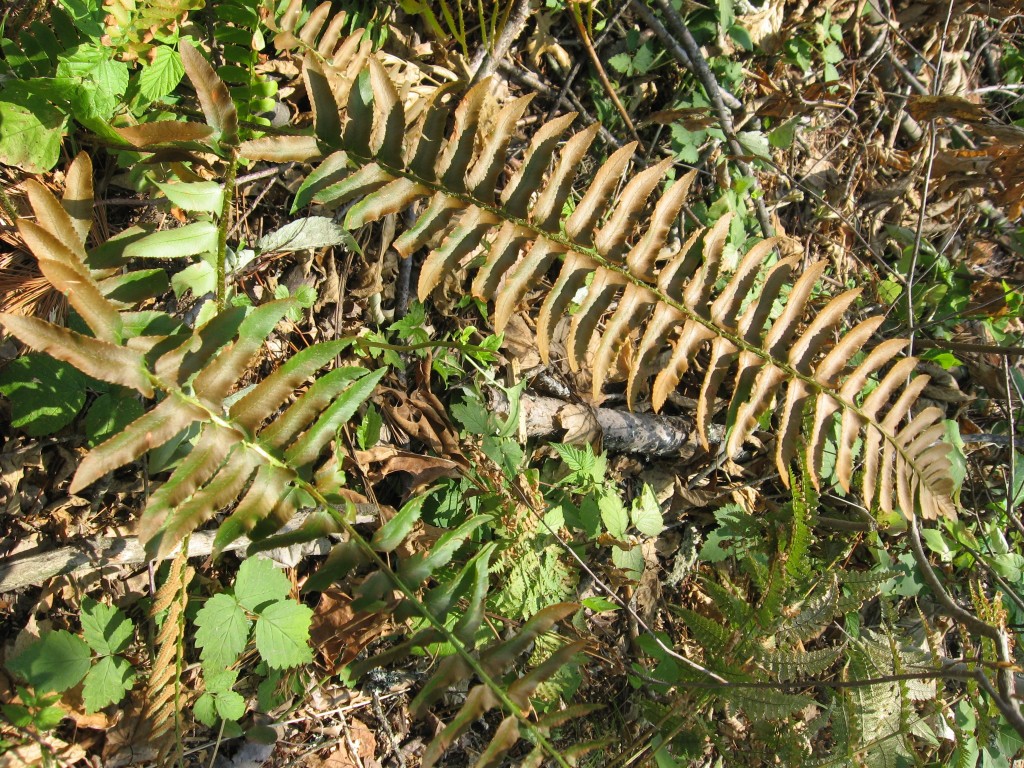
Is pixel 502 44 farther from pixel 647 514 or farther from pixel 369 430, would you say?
pixel 647 514

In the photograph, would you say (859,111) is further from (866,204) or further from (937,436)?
(937,436)

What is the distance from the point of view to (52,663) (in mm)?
1774

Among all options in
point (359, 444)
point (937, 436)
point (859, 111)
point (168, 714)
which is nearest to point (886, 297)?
point (859, 111)

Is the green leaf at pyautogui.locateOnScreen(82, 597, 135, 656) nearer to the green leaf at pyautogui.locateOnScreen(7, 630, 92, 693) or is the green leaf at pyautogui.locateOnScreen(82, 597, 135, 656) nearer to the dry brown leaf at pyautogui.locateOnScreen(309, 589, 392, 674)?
the green leaf at pyautogui.locateOnScreen(7, 630, 92, 693)

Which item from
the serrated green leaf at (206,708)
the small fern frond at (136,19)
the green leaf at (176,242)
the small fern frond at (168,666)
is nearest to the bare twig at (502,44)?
the small fern frond at (136,19)

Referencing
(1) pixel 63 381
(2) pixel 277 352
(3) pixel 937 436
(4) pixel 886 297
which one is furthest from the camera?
(4) pixel 886 297

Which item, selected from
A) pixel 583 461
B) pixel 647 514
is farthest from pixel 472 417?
pixel 647 514

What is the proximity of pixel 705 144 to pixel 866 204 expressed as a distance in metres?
1.05

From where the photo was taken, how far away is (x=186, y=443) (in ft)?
5.43

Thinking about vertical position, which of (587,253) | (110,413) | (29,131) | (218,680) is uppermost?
(29,131)

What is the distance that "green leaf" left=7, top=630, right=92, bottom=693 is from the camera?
175cm

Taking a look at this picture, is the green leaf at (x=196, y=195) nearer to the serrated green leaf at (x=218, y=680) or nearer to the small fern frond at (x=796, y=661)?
the serrated green leaf at (x=218, y=680)

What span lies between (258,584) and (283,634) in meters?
0.15

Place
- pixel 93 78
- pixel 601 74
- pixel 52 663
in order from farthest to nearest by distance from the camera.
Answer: pixel 601 74
pixel 52 663
pixel 93 78
